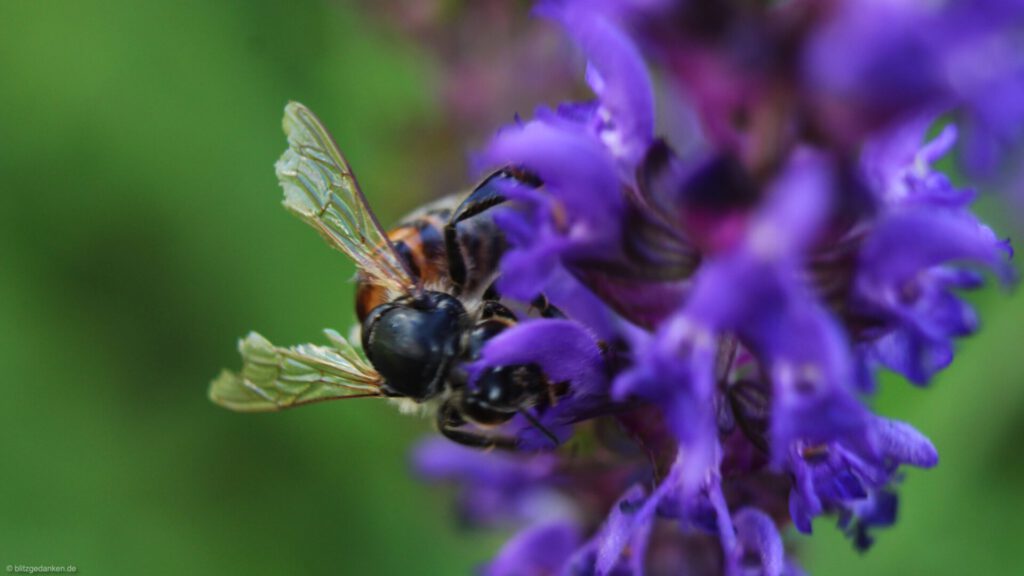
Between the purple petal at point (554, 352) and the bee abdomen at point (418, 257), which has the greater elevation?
the bee abdomen at point (418, 257)

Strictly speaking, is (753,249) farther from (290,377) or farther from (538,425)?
(290,377)

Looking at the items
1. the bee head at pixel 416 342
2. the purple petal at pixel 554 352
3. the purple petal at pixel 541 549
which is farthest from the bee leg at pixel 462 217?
the purple petal at pixel 541 549

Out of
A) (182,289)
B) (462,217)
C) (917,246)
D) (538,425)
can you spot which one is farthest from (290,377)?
(182,289)

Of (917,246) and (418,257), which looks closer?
(917,246)

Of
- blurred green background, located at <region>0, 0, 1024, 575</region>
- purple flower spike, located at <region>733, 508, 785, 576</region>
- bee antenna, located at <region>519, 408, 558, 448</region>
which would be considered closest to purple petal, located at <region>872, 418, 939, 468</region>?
purple flower spike, located at <region>733, 508, 785, 576</region>

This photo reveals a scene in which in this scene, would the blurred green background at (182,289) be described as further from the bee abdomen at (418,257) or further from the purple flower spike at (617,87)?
the purple flower spike at (617,87)

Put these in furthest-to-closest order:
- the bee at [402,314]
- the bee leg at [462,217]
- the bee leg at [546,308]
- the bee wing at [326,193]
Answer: the bee wing at [326,193]
the bee leg at [462,217]
the bee at [402,314]
the bee leg at [546,308]
